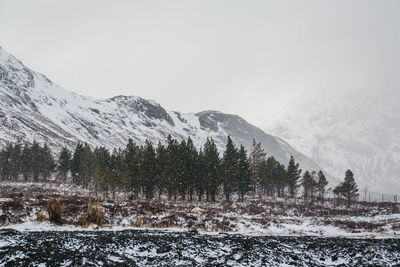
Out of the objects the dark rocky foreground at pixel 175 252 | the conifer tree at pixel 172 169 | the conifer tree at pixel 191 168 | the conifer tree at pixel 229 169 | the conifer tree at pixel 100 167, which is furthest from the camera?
the conifer tree at pixel 100 167

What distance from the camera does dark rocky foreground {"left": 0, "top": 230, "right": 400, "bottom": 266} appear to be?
10.4m

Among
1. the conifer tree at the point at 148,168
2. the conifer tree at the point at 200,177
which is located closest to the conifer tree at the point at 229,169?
the conifer tree at the point at 200,177

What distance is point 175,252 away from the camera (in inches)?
484

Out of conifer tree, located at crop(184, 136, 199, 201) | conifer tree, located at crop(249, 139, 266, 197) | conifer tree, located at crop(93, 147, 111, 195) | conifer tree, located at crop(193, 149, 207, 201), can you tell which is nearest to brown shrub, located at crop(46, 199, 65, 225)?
conifer tree, located at crop(184, 136, 199, 201)

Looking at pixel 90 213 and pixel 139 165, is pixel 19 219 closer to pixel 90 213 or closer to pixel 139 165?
pixel 90 213

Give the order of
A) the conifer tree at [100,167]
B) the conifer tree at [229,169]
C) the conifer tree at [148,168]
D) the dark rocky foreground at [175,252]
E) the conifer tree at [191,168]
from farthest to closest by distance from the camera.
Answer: the conifer tree at [100,167] → the conifer tree at [229,169] → the conifer tree at [191,168] → the conifer tree at [148,168] → the dark rocky foreground at [175,252]

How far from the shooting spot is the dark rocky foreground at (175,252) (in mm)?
10375

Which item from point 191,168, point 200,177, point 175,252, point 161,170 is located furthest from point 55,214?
point 200,177

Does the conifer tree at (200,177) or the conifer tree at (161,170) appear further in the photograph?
the conifer tree at (200,177)

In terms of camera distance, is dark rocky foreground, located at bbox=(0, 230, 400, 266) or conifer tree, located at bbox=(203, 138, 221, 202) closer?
dark rocky foreground, located at bbox=(0, 230, 400, 266)

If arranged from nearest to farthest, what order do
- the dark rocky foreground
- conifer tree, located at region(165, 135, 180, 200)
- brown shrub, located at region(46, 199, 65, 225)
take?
the dark rocky foreground
brown shrub, located at region(46, 199, 65, 225)
conifer tree, located at region(165, 135, 180, 200)

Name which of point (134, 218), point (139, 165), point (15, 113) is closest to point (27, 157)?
point (139, 165)

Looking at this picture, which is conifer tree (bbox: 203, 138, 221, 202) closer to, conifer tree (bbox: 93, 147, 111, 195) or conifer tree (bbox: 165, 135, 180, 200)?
conifer tree (bbox: 165, 135, 180, 200)

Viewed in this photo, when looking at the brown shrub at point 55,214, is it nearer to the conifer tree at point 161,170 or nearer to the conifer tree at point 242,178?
the conifer tree at point 161,170
